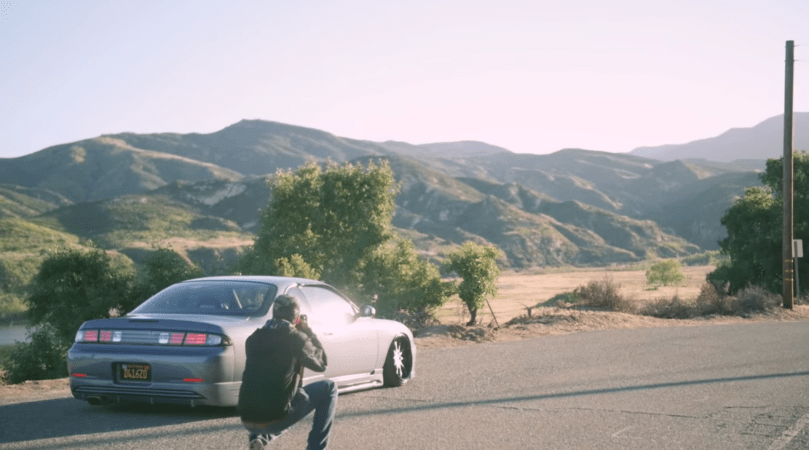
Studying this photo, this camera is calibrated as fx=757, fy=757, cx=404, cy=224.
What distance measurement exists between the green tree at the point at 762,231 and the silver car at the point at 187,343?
108 ft

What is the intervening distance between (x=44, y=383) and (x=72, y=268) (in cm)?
3874

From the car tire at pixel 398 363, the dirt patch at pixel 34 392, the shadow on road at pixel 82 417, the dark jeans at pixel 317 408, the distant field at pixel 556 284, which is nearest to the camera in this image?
the dark jeans at pixel 317 408

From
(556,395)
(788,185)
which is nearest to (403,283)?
(788,185)

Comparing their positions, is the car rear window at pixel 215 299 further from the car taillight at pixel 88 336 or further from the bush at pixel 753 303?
the bush at pixel 753 303

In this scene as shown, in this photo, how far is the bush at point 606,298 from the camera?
25.1 metres

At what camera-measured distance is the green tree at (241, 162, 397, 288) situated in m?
51.6

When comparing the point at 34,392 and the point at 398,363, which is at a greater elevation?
the point at 398,363

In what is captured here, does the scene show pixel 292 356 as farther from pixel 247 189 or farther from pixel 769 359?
pixel 247 189

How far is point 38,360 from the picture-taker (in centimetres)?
4056

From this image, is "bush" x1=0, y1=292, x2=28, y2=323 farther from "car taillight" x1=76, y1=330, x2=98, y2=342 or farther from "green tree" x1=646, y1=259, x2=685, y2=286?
"car taillight" x1=76, y1=330, x2=98, y2=342

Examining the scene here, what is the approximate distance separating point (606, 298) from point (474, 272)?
485 centimetres

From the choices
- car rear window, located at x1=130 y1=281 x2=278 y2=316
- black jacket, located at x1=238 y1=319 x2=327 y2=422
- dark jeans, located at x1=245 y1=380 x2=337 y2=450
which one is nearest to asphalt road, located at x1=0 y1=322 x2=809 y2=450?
car rear window, located at x1=130 y1=281 x2=278 y2=316

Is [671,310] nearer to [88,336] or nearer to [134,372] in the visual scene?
[134,372]

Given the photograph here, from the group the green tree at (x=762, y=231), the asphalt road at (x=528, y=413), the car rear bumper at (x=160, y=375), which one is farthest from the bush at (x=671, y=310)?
the car rear bumper at (x=160, y=375)
